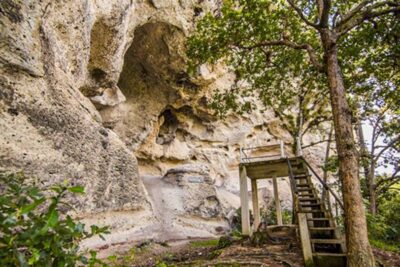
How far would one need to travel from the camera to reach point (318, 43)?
431 inches

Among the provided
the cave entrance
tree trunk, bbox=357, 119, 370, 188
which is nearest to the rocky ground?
tree trunk, bbox=357, 119, 370, 188

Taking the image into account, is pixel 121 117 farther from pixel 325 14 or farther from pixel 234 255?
pixel 325 14

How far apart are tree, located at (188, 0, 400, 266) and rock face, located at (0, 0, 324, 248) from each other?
12.7 ft

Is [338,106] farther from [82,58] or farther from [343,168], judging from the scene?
[82,58]

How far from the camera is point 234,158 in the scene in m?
22.3

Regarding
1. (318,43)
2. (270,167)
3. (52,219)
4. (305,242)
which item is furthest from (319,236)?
(52,219)

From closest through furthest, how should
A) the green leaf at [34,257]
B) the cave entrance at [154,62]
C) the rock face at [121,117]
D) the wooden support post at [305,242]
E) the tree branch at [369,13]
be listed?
the green leaf at [34,257] < the rock face at [121,117] < the wooden support post at [305,242] < the tree branch at [369,13] < the cave entrance at [154,62]

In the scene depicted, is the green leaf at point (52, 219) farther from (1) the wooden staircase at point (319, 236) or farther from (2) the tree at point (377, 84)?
(2) the tree at point (377, 84)

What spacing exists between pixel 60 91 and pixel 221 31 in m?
5.33

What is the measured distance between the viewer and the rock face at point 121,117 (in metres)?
6.07

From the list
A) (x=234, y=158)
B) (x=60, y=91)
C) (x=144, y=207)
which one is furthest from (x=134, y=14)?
(x=234, y=158)

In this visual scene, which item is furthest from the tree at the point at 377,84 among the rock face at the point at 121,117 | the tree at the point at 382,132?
the rock face at the point at 121,117

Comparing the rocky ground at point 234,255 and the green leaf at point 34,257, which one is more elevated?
the green leaf at point 34,257

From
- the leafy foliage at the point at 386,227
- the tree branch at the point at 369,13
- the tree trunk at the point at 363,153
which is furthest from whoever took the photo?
the tree trunk at the point at 363,153
